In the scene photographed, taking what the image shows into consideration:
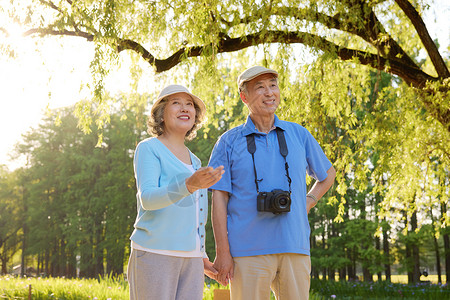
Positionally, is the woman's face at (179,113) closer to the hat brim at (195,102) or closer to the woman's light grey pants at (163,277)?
the hat brim at (195,102)

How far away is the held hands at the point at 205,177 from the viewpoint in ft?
6.05

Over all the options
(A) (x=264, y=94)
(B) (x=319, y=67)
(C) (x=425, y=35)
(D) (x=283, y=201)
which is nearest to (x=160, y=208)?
(D) (x=283, y=201)

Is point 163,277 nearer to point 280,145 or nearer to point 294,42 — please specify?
point 280,145

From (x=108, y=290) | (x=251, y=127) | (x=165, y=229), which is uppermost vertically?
(x=251, y=127)

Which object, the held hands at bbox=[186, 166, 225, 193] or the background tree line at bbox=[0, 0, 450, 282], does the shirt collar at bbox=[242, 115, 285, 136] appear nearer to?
the held hands at bbox=[186, 166, 225, 193]

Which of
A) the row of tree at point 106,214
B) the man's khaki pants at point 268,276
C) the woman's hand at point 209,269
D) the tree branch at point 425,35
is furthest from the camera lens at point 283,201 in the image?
the row of tree at point 106,214

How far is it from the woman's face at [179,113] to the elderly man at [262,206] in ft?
0.93

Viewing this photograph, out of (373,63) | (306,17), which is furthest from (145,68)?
(373,63)

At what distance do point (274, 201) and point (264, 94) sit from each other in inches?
26.0

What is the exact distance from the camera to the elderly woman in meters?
2.16

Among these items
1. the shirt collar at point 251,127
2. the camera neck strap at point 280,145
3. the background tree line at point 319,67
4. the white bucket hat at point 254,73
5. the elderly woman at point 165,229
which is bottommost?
the elderly woman at point 165,229

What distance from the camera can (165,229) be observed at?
7.38ft

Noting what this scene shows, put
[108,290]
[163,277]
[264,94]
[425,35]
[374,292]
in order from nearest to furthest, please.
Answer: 1. [163,277]
2. [264,94]
3. [425,35]
4. [108,290]
5. [374,292]

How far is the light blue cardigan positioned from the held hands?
19 cm
